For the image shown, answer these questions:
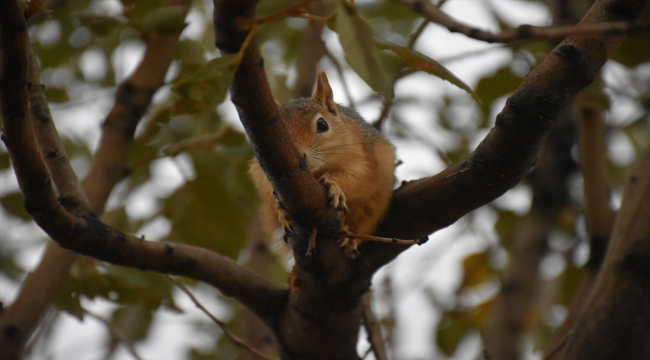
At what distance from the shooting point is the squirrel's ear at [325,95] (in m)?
2.77

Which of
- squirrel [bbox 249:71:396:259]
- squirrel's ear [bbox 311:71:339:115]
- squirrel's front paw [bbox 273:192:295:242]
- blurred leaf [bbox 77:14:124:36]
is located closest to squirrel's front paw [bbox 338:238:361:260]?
squirrel [bbox 249:71:396:259]

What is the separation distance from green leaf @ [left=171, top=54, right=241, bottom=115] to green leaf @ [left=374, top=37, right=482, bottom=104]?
0.36m

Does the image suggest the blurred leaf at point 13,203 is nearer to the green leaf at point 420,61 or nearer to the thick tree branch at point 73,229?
the thick tree branch at point 73,229

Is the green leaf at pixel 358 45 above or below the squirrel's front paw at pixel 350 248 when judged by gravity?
above

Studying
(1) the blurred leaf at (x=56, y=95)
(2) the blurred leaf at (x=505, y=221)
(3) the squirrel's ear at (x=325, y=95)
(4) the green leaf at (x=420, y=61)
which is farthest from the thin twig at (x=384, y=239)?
(2) the blurred leaf at (x=505, y=221)

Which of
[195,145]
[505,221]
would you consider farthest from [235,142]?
[505,221]

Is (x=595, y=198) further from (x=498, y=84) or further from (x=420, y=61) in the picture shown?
(x=420, y=61)

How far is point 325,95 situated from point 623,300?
137cm

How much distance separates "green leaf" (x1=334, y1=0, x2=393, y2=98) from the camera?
1250mm

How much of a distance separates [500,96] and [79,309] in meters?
1.99

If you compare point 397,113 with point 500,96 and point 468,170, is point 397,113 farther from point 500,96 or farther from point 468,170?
point 468,170

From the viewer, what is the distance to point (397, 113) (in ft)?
12.7

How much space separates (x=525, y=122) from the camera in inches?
63.2

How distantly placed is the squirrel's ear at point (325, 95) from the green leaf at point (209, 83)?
1.35 meters
